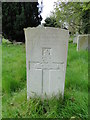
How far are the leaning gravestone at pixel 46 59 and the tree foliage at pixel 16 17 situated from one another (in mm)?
8107

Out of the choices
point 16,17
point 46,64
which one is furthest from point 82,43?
point 16,17

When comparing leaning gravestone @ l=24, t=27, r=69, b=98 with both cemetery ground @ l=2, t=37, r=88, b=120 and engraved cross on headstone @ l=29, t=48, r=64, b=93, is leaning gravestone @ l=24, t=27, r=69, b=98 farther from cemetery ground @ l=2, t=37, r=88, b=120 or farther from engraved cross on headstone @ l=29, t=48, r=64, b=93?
cemetery ground @ l=2, t=37, r=88, b=120

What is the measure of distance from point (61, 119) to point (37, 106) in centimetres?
40

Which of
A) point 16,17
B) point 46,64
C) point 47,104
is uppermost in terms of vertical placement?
point 16,17

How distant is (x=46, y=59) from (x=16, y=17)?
849cm

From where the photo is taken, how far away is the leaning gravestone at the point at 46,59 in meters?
1.81

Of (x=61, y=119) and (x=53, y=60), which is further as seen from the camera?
(x=53, y=60)

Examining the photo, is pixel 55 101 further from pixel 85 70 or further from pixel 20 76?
pixel 85 70

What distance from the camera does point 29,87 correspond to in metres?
1.99

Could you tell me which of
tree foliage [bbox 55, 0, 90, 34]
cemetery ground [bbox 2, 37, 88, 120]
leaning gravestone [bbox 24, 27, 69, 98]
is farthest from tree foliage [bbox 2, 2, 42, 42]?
leaning gravestone [bbox 24, 27, 69, 98]

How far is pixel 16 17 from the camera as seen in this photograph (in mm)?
9500

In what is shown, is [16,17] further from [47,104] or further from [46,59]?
[47,104]

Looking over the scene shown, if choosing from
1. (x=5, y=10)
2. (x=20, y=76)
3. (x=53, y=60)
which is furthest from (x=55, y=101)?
(x=5, y=10)

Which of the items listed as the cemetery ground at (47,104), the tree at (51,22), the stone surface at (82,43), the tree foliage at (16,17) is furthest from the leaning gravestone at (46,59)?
the tree at (51,22)
